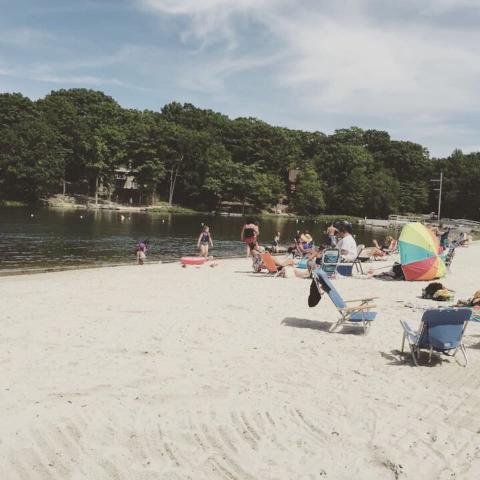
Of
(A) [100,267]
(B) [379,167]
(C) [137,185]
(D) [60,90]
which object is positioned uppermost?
(D) [60,90]

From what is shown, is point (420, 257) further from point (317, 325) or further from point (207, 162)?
point (207, 162)

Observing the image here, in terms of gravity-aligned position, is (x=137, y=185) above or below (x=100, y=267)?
above

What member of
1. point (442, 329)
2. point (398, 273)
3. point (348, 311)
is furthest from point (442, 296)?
point (442, 329)

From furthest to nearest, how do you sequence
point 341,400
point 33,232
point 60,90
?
point 60,90
point 33,232
point 341,400

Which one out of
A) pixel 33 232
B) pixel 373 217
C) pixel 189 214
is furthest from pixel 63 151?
pixel 373 217

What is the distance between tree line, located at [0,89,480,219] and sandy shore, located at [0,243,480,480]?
76.7 meters

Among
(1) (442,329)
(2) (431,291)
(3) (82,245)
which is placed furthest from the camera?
(3) (82,245)

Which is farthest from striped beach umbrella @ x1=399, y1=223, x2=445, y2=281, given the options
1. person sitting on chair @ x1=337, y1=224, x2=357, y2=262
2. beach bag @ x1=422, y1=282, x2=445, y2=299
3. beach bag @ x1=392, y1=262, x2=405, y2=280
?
beach bag @ x1=422, y1=282, x2=445, y2=299

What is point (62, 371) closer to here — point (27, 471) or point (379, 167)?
point (27, 471)

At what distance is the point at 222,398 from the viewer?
6645 mm

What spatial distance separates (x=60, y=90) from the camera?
10900 centimetres

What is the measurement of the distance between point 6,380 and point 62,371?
2.37ft

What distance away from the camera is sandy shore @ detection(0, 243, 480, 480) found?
5.26 metres

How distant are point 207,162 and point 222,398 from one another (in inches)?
3579
